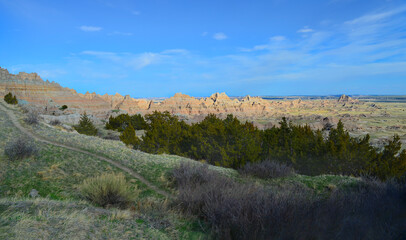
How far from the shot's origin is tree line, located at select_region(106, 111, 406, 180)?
49.7 ft

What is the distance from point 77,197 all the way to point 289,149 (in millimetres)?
16136

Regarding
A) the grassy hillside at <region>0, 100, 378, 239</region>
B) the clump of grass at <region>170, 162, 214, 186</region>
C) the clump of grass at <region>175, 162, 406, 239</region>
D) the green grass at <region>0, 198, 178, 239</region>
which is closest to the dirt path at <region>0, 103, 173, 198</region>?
the grassy hillside at <region>0, 100, 378, 239</region>

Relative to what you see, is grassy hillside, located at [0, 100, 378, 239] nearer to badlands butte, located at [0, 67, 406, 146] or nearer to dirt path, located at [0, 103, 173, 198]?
dirt path, located at [0, 103, 173, 198]

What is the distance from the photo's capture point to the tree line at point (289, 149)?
15146 millimetres

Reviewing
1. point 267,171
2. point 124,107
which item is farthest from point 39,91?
point 267,171

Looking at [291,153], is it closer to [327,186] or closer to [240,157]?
[240,157]

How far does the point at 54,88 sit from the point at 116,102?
64.9 ft

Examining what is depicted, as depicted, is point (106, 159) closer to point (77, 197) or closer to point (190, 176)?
point (77, 197)

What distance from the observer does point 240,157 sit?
1596 centimetres

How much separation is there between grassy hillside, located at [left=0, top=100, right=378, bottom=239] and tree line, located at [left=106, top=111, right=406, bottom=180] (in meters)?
5.75

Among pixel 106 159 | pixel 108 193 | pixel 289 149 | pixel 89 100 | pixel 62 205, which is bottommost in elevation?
pixel 289 149

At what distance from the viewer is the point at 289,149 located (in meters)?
18.8

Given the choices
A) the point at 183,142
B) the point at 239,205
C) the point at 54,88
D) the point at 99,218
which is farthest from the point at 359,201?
the point at 54,88

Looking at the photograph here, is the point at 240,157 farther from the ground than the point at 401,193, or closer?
closer
